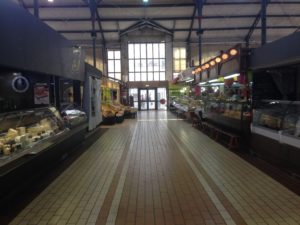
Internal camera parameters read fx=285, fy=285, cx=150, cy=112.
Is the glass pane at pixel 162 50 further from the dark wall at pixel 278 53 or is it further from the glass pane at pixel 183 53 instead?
the dark wall at pixel 278 53

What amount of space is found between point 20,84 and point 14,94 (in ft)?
0.90

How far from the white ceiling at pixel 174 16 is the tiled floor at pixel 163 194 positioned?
52.9 ft

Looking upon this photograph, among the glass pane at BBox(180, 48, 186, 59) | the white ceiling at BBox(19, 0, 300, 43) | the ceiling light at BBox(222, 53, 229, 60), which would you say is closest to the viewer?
the ceiling light at BBox(222, 53, 229, 60)

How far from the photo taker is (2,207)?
3.78 metres

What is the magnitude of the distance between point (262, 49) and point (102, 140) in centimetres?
555

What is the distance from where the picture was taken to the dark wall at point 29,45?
3.95 meters

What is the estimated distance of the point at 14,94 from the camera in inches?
230

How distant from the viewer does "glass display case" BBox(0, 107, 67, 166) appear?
4.02m

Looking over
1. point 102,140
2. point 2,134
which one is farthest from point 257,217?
point 102,140

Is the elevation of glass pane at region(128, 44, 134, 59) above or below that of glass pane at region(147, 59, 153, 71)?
above

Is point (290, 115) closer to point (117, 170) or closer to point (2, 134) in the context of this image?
point (117, 170)

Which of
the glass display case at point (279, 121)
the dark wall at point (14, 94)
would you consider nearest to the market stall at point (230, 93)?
the glass display case at point (279, 121)

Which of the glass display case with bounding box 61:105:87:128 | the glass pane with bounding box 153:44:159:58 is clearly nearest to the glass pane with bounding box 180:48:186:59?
the glass pane with bounding box 153:44:159:58

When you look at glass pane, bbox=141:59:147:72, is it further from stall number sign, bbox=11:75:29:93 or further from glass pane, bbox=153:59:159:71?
stall number sign, bbox=11:75:29:93
